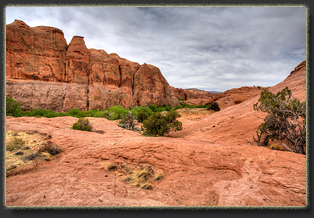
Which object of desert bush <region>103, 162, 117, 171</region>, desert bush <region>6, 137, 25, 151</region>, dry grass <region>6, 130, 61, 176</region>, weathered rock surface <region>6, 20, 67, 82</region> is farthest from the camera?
weathered rock surface <region>6, 20, 67, 82</region>

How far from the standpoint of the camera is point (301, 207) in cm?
231

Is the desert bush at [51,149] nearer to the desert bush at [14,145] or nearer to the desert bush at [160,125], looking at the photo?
the desert bush at [14,145]

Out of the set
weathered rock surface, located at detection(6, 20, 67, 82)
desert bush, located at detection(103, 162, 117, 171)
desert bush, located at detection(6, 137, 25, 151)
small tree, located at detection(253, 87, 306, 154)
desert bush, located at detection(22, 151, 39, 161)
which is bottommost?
desert bush, located at detection(103, 162, 117, 171)

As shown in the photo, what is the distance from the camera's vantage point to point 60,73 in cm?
2603

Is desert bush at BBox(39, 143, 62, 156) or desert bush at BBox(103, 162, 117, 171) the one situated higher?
desert bush at BBox(39, 143, 62, 156)

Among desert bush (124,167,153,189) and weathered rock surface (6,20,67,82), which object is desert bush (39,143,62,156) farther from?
weathered rock surface (6,20,67,82)

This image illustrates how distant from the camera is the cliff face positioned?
2225cm

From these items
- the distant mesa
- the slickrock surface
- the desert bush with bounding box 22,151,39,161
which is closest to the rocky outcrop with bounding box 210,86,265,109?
the distant mesa

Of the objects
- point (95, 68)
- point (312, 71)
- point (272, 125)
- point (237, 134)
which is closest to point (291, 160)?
point (312, 71)

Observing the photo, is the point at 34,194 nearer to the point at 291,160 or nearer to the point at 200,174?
the point at 200,174

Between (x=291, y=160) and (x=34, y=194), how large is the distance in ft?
17.8

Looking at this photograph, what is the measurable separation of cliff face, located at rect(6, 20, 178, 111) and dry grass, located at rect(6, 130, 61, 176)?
22.0 metres

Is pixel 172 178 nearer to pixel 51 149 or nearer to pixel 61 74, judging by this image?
pixel 51 149

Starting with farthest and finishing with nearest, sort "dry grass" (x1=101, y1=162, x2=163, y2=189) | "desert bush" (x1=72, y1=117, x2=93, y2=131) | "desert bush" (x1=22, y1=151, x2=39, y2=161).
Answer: "desert bush" (x1=72, y1=117, x2=93, y2=131) < "desert bush" (x1=22, y1=151, x2=39, y2=161) < "dry grass" (x1=101, y1=162, x2=163, y2=189)
